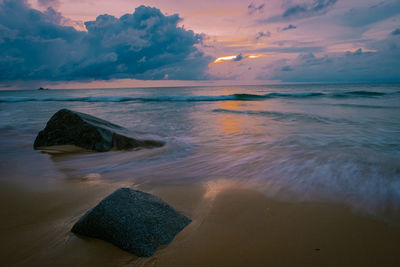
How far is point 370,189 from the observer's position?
246 centimetres

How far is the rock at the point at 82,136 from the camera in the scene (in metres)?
4.25

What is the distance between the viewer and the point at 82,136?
4.36 metres

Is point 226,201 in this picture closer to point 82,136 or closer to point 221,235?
point 221,235

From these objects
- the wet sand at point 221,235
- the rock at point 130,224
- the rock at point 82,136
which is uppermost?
the rock at point 82,136

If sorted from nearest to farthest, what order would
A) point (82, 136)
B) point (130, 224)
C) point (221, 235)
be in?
point (130, 224)
point (221, 235)
point (82, 136)

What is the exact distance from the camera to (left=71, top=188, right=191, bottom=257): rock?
1430 millimetres

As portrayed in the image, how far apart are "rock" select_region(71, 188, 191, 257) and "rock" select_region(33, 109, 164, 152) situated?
2.79 meters

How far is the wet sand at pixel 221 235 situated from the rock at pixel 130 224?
0.17 feet

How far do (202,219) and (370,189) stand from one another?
1943mm

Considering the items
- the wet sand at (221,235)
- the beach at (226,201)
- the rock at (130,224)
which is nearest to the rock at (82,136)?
the beach at (226,201)

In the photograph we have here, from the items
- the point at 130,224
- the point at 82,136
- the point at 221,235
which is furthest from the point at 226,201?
the point at 82,136

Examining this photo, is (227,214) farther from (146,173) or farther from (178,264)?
(146,173)

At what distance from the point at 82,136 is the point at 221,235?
3708mm

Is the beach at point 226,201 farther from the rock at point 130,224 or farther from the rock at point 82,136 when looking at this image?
the rock at point 82,136
